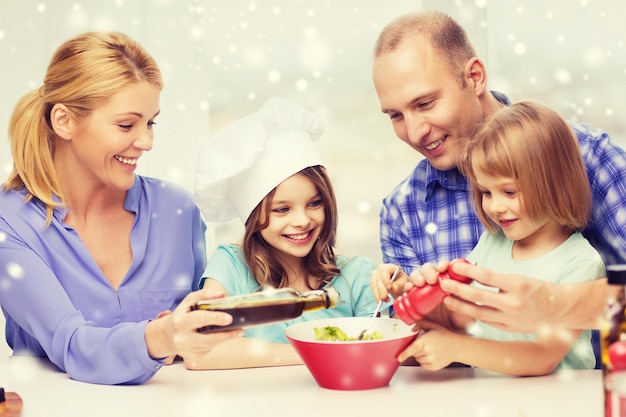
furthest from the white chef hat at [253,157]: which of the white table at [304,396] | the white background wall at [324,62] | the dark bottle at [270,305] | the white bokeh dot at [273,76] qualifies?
the white bokeh dot at [273,76]

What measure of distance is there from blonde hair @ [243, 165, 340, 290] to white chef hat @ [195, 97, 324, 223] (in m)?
0.02

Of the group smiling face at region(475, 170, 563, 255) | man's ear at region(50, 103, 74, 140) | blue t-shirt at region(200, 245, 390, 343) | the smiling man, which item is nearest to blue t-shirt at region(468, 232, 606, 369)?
smiling face at region(475, 170, 563, 255)

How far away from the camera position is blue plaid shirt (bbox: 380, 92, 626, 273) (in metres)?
1.71

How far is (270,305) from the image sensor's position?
3.90 feet

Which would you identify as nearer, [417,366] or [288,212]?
[417,366]

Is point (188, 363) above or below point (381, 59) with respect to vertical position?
below

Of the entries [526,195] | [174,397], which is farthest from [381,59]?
[174,397]

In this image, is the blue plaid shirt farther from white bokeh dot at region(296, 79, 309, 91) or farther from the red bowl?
white bokeh dot at region(296, 79, 309, 91)

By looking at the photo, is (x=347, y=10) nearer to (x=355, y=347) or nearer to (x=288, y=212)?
(x=288, y=212)

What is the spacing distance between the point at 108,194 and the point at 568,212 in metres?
1.04

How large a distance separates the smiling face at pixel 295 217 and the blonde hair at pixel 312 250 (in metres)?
0.01

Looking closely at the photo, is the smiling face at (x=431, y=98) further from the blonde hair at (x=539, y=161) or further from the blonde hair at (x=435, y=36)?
the blonde hair at (x=539, y=161)

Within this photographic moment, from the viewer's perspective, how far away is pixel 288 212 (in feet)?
5.92

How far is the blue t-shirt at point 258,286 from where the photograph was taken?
1.78m
